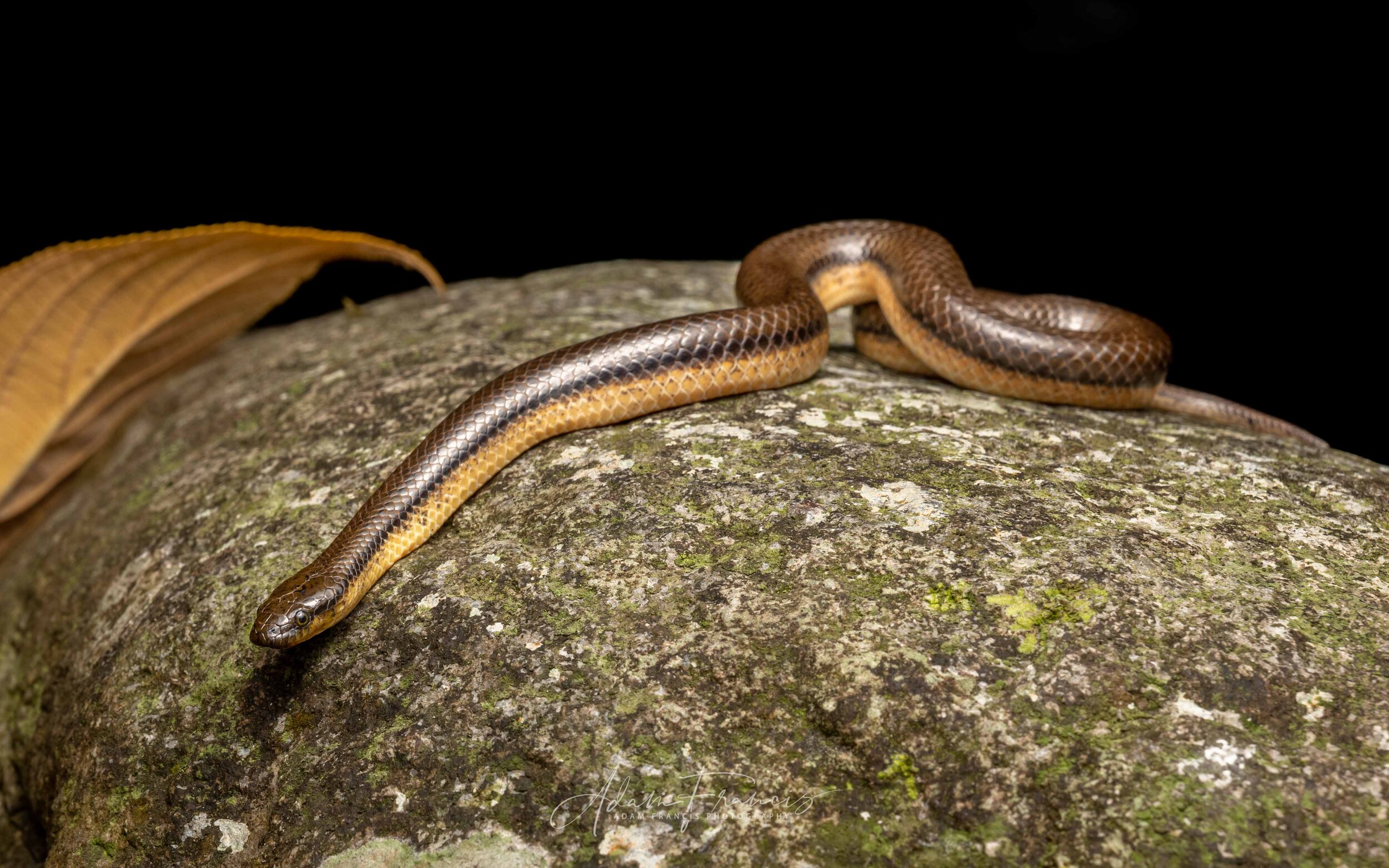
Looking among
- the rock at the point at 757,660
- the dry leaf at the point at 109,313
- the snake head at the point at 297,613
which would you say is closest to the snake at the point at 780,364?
the snake head at the point at 297,613

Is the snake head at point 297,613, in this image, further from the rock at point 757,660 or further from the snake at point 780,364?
the rock at point 757,660

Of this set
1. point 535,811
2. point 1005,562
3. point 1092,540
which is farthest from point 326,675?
point 1092,540

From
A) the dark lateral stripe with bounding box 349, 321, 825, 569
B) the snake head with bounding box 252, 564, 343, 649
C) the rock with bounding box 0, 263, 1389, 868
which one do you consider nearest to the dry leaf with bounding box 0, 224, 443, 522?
the rock with bounding box 0, 263, 1389, 868

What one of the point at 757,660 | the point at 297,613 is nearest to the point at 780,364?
the point at 757,660

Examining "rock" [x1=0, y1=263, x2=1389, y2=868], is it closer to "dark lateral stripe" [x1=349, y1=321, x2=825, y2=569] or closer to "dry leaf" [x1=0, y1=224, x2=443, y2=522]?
"dark lateral stripe" [x1=349, y1=321, x2=825, y2=569]

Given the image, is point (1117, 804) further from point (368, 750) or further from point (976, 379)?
point (976, 379)
